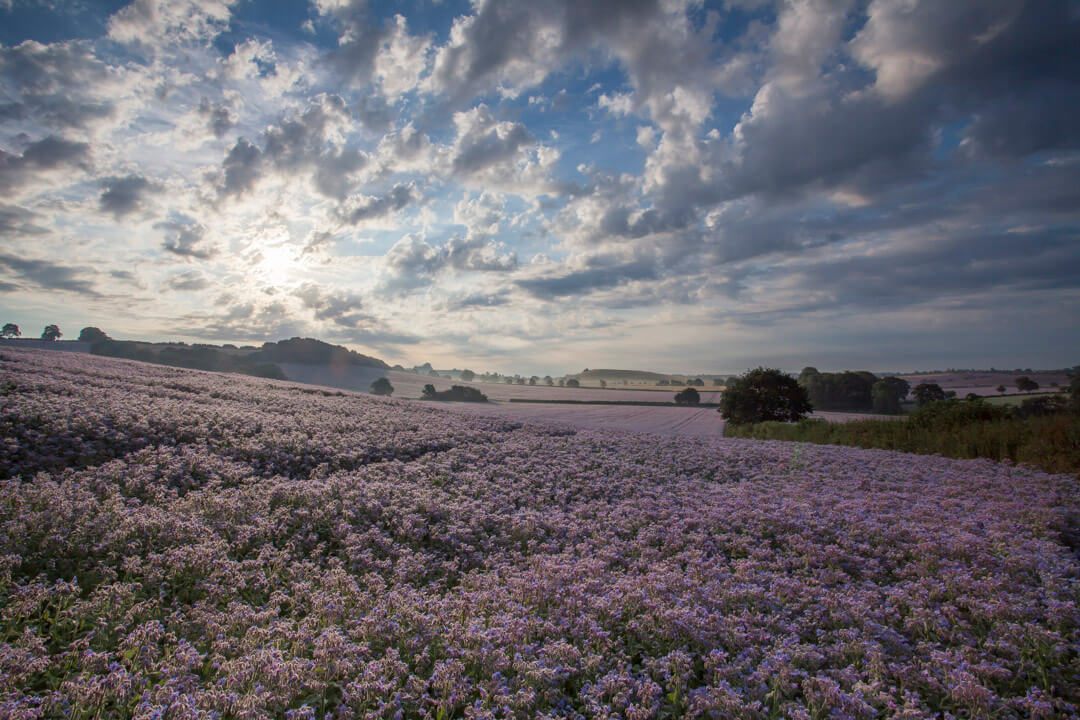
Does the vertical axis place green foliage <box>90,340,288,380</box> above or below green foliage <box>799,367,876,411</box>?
above

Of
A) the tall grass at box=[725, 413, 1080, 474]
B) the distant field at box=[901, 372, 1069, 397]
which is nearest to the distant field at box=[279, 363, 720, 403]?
the distant field at box=[901, 372, 1069, 397]

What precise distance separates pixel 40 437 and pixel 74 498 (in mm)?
3407

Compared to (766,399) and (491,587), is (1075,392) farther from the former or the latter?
(491,587)

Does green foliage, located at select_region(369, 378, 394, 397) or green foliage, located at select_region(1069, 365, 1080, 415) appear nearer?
green foliage, located at select_region(1069, 365, 1080, 415)

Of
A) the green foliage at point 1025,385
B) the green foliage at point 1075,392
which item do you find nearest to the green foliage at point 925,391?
the green foliage at point 1025,385

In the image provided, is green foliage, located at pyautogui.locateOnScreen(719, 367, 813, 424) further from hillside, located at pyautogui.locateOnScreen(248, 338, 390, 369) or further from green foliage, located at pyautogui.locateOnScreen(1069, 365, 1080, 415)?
hillside, located at pyautogui.locateOnScreen(248, 338, 390, 369)

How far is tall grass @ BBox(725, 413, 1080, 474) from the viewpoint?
1551cm

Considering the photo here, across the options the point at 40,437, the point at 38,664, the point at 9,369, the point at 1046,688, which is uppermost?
the point at 9,369

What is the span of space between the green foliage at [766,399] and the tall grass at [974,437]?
13.2m

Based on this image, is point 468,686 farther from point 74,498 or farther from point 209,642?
point 74,498

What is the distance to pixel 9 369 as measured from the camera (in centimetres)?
1631

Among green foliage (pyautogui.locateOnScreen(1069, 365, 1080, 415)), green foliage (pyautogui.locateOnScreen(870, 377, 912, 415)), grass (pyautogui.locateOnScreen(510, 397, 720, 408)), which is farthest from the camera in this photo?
green foliage (pyautogui.locateOnScreen(870, 377, 912, 415))

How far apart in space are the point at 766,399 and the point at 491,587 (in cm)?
3964

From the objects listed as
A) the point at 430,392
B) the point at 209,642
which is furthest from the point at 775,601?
the point at 430,392
